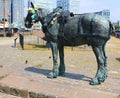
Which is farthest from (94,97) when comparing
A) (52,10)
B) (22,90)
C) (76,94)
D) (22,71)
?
(22,71)

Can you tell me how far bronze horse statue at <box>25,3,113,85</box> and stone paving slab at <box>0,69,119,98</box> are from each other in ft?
2.90

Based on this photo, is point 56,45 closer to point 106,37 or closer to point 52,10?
point 52,10

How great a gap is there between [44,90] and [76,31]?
74.7 inches

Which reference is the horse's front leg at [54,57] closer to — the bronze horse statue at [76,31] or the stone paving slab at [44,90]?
the bronze horse statue at [76,31]

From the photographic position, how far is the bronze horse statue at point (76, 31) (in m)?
6.71

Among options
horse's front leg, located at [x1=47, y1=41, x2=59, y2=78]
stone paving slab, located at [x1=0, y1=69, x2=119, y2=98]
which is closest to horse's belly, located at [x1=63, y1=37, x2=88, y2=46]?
horse's front leg, located at [x1=47, y1=41, x2=59, y2=78]

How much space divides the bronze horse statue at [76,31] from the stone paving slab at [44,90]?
2.90 ft

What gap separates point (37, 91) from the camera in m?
6.18

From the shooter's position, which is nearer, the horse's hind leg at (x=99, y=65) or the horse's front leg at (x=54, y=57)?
A: the horse's hind leg at (x=99, y=65)

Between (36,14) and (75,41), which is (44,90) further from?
(36,14)

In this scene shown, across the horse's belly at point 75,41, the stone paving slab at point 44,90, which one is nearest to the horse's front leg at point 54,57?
the horse's belly at point 75,41

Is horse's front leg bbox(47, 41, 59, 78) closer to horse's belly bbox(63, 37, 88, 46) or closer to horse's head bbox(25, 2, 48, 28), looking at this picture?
horse's belly bbox(63, 37, 88, 46)

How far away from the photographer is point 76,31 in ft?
23.2

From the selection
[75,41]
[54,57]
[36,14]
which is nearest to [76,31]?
[75,41]
